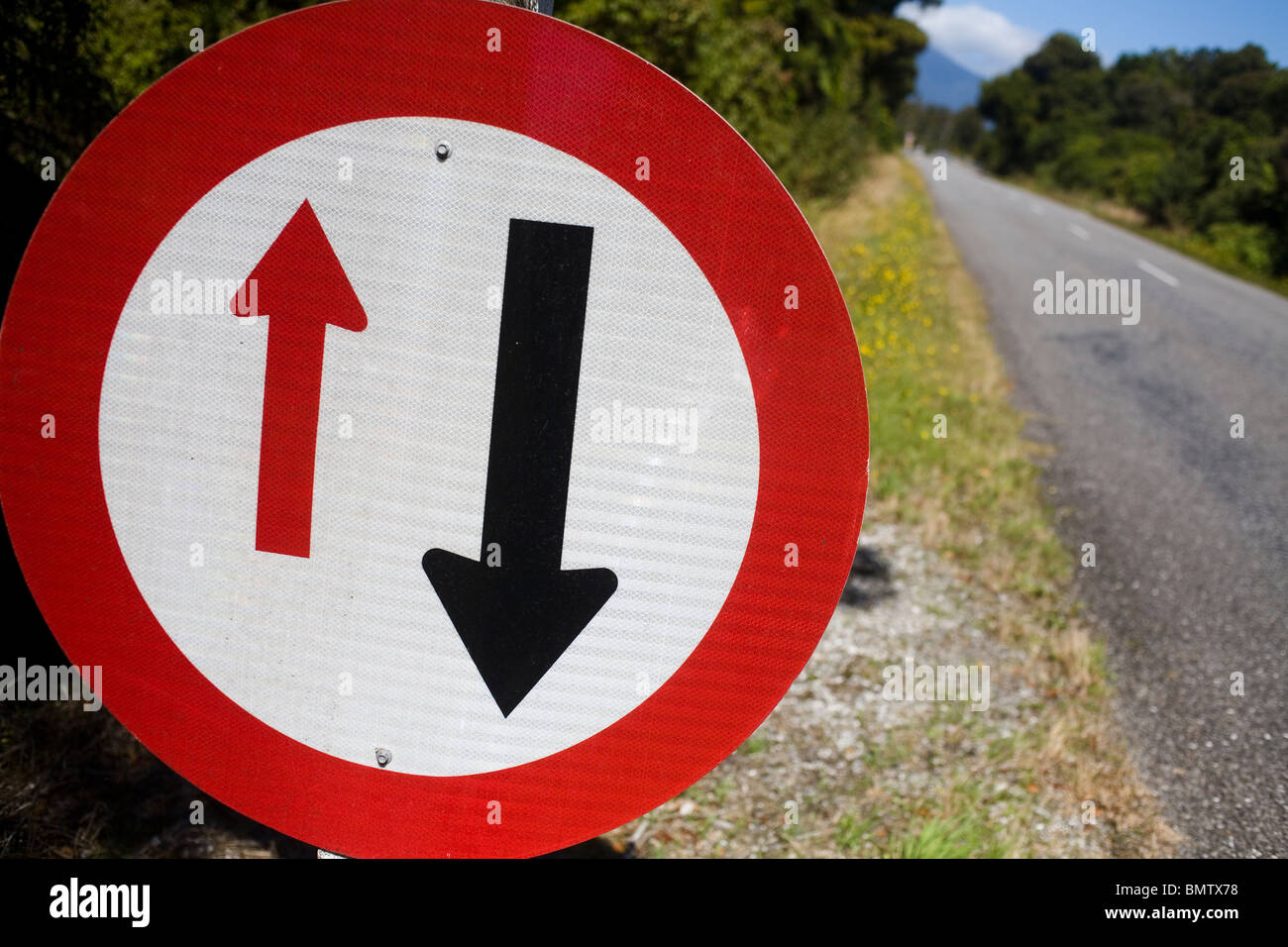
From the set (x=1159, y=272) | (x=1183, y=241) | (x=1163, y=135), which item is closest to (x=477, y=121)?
(x=1159, y=272)

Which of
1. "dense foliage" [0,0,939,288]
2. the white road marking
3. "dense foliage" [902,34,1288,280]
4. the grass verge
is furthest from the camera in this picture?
"dense foliage" [902,34,1288,280]

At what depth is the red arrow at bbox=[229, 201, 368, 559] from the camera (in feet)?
3.12

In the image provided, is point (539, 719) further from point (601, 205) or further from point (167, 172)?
point (167, 172)

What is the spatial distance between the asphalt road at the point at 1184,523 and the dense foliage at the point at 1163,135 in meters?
1.92

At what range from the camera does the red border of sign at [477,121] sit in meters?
0.91

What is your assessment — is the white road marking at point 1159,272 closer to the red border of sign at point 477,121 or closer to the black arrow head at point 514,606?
the red border of sign at point 477,121

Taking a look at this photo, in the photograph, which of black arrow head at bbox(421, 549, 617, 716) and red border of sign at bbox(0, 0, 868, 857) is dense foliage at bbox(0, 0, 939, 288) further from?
black arrow head at bbox(421, 549, 617, 716)

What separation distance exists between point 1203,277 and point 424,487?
18.0m

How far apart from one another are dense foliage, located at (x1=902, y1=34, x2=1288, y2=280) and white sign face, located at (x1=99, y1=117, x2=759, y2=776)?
8.15ft

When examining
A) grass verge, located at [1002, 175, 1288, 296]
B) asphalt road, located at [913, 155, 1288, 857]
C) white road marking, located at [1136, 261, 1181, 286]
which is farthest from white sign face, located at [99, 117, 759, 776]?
grass verge, located at [1002, 175, 1288, 296]

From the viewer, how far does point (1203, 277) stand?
1526cm

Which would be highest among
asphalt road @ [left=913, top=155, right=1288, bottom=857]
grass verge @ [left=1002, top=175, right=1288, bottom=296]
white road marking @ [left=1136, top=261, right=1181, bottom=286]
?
grass verge @ [left=1002, top=175, right=1288, bottom=296]

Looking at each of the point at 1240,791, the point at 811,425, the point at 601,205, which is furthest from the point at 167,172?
the point at 1240,791

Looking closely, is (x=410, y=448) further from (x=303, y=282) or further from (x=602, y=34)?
(x=602, y=34)
